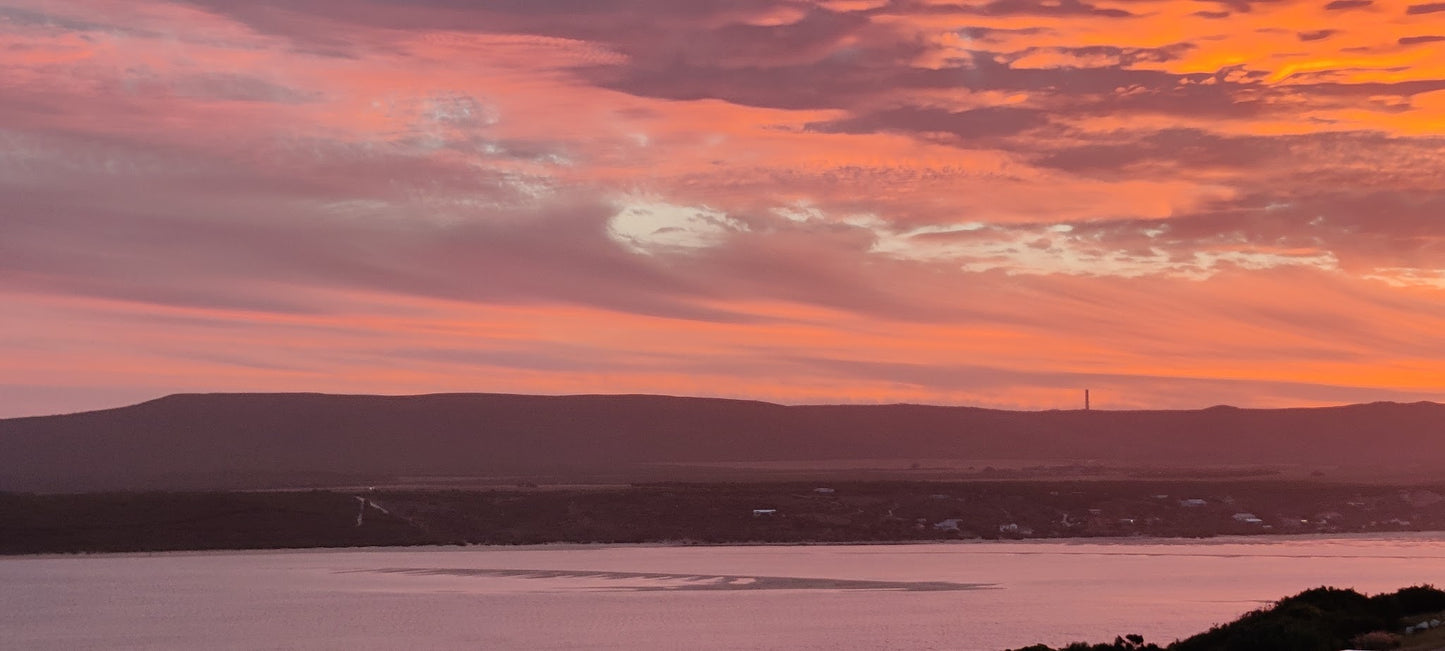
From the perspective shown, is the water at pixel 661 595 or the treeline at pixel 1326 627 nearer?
the treeline at pixel 1326 627

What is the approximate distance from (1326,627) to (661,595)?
104 feet

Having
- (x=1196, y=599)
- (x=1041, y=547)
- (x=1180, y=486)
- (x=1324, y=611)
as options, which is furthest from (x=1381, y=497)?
(x=1324, y=611)

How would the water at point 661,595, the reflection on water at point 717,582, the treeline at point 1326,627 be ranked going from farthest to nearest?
1. the reflection on water at point 717,582
2. the water at point 661,595
3. the treeline at point 1326,627

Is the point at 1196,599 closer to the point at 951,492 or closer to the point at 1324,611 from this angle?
the point at 1324,611

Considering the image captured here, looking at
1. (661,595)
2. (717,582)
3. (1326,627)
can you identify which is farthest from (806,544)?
(1326,627)

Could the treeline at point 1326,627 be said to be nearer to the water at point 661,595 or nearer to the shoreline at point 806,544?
the water at point 661,595

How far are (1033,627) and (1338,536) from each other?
80638 mm

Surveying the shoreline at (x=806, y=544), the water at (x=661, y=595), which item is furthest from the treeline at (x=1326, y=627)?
the shoreline at (x=806, y=544)

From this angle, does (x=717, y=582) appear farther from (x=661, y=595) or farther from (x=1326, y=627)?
(x=1326, y=627)

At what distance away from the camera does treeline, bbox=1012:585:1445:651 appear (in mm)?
38625

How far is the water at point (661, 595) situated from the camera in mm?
52812

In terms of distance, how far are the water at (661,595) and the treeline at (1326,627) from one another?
576cm

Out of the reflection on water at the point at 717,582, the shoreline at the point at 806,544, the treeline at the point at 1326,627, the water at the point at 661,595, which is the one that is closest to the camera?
the treeline at the point at 1326,627

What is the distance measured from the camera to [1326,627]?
41.2m
